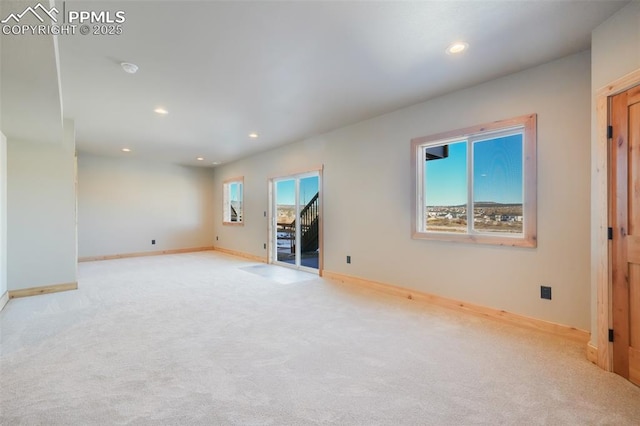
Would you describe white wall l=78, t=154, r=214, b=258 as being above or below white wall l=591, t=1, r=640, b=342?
below

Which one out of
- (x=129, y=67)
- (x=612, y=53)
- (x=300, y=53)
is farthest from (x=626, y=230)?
(x=129, y=67)

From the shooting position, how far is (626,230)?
2086mm

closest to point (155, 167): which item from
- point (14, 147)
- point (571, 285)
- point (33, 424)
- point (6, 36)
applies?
point (14, 147)

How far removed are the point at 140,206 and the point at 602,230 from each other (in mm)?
8971

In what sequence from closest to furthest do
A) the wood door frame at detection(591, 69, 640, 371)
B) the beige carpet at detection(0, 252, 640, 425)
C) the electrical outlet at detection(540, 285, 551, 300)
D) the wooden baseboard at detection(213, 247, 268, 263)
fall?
the beige carpet at detection(0, 252, 640, 425), the wood door frame at detection(591, 69, 640, 371), the electrical outlet at detection(540, 285, 551, 300), the wooden baseboard at detection(213, 247, 268, 263)

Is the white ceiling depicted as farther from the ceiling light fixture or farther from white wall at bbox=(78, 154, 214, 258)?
white wall at bbox=(78, 154, 214, 258)

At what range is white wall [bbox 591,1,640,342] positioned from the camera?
2020mm

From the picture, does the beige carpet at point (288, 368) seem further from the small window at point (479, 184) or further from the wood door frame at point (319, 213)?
the wood door frame at point (319, 213)

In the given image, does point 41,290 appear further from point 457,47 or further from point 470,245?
point 457,47

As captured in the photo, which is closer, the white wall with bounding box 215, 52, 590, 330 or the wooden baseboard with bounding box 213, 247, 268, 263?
the white wall with bounding box 215, 52, 590, 330

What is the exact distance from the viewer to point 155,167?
8.12 meters

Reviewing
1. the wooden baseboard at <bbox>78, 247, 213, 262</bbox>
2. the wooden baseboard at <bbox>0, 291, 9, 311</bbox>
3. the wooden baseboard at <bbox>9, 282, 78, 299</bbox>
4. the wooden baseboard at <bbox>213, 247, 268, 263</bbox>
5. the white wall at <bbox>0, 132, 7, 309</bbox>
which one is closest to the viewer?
the wooden baseboard at <bbox>0, 291, 9, 311</bbox>

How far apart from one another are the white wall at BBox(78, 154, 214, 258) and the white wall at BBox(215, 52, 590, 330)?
4.77 m

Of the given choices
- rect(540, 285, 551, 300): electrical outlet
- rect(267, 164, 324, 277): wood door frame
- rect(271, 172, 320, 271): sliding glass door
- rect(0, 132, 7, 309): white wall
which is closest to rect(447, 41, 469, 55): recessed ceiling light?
rect(540, 285, 551, 300): electrical outlet
